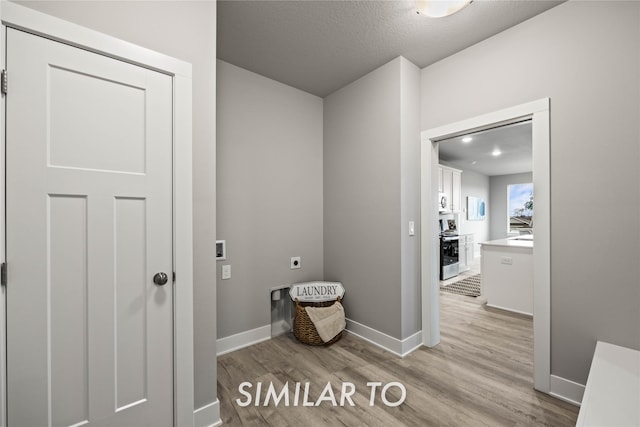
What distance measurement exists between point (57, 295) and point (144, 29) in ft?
4.31

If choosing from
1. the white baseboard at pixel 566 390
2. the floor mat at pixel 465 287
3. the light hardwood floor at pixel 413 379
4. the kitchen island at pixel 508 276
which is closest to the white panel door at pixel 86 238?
the light hardwood floor at pixel 413 379

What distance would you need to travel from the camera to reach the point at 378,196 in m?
2.61

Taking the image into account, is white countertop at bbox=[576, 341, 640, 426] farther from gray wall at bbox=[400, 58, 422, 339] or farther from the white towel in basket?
the white towel in basket

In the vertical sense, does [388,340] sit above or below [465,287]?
above

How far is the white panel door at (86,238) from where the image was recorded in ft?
3.73

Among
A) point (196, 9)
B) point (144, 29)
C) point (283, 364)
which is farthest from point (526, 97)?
point (283, 364)

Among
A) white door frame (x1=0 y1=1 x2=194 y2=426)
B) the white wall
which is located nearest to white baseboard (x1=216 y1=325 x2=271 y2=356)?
white door frame (x1=0 y1=1 x2=194 y2=426)

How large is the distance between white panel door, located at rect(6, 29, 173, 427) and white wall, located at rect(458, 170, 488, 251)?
6.54 metres

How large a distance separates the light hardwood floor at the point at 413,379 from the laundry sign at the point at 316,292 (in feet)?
1.37

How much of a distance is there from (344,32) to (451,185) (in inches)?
191

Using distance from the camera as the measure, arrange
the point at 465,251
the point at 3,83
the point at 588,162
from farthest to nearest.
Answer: the point at 465,251, the point at 588,162, the point at 3,83

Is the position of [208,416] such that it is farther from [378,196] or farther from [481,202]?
[481,202]

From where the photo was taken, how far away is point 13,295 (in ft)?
3.68

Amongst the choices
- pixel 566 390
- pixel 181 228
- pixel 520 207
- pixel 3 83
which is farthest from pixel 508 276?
pixel 520 207
